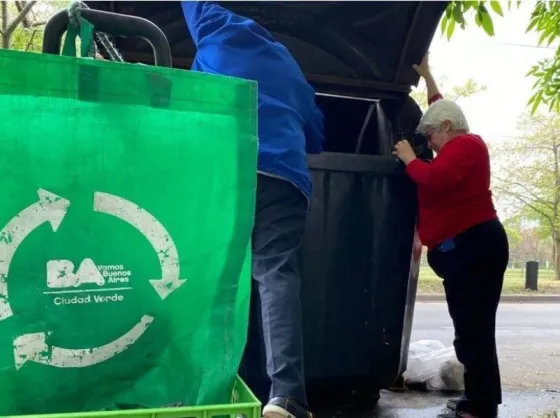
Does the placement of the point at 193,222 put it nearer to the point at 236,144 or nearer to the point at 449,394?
the point at 236,144

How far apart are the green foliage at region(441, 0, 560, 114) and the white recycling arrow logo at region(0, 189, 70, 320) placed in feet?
5.64

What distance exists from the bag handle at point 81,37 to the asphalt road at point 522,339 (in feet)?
9.74

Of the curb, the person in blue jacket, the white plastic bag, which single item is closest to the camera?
the person in blue jacket

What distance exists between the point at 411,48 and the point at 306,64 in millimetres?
512

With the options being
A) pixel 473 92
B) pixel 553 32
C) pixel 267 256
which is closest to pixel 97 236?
pixel 267 256

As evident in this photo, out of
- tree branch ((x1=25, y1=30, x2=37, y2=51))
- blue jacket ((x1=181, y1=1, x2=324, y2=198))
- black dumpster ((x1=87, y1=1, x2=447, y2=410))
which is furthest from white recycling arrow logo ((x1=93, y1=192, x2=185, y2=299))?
tree branch ((x1=25, y1=30, x2=37, y2=51))

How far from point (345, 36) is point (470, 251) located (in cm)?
127

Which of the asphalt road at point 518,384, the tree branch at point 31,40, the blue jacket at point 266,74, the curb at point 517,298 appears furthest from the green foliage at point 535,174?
the blue jacket at point 266,74

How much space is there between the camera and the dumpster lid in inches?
111

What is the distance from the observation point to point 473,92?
54.5 ft

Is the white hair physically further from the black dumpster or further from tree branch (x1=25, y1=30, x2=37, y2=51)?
tree branch (x1=25, y1=30, x2=37, y2=51)

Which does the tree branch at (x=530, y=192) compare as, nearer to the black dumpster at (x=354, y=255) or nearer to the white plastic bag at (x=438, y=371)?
the white plastic bag at (x=438, y=371)

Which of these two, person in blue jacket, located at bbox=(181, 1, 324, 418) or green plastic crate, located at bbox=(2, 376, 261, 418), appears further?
person in blue jacket, located at bbox=(181, 1, 324, 418)

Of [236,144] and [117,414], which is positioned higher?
[236,144]
